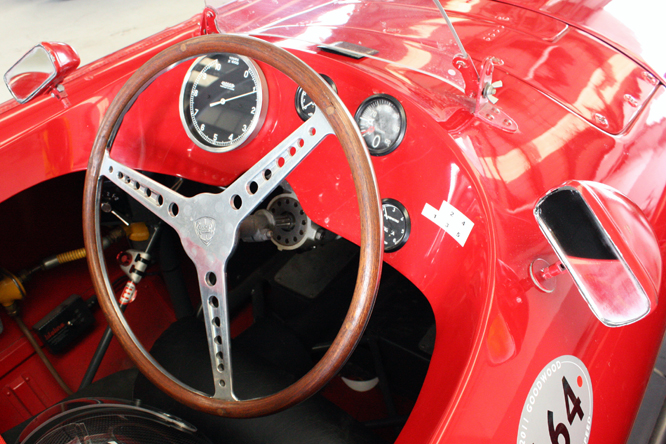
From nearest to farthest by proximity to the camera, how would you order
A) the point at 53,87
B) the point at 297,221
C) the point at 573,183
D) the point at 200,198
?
the point at 573,183, the point at 200,198, the point at 53,87, the point at 297,221

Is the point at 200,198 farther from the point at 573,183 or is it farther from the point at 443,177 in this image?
the point at 573,183

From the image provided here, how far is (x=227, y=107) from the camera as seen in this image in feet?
4.39

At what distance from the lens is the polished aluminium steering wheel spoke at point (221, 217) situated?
2.94ft

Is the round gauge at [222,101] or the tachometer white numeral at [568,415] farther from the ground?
the round gauge at [222,101]

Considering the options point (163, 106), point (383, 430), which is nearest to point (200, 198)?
point (163, 106)

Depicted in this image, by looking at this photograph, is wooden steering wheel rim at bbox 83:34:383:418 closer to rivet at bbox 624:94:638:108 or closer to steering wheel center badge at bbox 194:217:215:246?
steering wheel center badge at bbox 194:217:215:246

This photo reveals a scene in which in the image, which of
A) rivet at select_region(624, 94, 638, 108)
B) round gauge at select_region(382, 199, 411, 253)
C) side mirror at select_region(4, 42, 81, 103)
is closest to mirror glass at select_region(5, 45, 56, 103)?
side mirror at select_region(4, 42, 81, 103)

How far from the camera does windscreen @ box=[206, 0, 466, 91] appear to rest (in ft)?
3.96

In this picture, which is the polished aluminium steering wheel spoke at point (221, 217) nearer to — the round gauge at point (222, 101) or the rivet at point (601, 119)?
the round gauge at point (222, 101)

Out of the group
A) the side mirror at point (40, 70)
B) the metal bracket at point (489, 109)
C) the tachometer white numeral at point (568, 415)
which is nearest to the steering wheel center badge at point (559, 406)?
the tachometer white numeral at point (568, 415)

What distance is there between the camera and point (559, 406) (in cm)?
102

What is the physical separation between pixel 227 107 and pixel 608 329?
3.54ft

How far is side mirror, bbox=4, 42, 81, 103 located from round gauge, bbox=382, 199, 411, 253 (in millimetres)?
954

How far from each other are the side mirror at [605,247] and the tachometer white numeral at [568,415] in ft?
0.76
